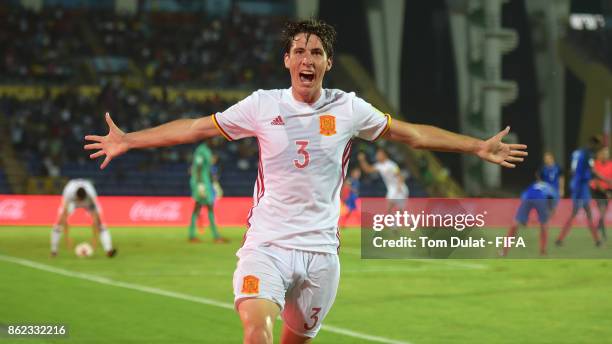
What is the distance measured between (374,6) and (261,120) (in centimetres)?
4212

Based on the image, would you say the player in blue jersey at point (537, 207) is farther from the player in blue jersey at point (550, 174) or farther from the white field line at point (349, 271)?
the player in blue jersey at point (550, 174)

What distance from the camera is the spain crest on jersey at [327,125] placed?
625cm

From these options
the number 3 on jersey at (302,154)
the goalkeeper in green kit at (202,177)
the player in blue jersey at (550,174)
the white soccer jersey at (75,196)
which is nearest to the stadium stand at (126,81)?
the goalkeeper in green kit at (202,177)

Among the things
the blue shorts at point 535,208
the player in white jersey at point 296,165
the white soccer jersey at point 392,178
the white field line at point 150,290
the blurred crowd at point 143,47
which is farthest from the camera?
the blurred crowd at point 143,47

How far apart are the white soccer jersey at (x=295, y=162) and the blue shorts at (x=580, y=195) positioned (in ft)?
54.6

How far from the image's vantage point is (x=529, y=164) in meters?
48.0

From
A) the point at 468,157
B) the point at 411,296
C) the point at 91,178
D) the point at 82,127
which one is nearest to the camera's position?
the point at 411,296

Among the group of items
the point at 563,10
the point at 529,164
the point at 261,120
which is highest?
the point at 563,10

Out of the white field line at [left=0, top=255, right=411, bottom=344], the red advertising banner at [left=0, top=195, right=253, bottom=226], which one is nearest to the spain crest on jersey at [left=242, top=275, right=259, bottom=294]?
the white field line at [left=0, top=255, right=411, bottom=344]

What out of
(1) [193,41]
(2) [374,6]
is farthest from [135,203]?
(2) [374,6]

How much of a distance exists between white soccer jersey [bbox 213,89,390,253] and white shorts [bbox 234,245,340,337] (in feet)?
0.21

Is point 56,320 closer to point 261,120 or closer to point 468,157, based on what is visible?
point 261,120

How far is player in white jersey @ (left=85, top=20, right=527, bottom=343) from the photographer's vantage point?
6.16m

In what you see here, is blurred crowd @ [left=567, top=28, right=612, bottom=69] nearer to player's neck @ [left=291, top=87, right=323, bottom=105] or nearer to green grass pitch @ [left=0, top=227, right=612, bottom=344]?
green grass pitch @ [left=0, top=227, right=612, bottom=344]
